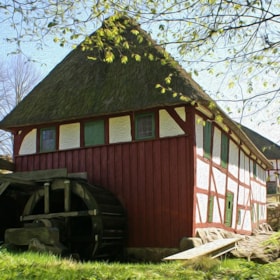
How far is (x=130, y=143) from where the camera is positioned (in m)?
12.0

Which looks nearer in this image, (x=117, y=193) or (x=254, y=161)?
(x=117, y=193)

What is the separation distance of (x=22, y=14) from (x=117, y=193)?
21.6 ft

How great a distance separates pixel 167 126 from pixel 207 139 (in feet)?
4.96

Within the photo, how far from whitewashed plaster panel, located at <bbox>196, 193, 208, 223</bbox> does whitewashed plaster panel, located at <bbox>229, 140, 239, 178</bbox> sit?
128 inches

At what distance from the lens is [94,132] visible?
41.5 feet

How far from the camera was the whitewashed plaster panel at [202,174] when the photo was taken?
1163cm

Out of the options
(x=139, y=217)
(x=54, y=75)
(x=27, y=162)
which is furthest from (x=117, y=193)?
(x=54, y=75)

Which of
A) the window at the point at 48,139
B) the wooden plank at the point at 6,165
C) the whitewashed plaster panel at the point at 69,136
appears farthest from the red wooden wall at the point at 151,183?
the wooden plank at the point at 6,165

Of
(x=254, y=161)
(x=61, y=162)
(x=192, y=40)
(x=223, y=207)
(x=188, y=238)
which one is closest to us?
(x=192, y=40)

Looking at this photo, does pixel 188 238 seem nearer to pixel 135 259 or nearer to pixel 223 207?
pixel 135 259

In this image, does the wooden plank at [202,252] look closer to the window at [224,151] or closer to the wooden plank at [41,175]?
the window at [224,151]

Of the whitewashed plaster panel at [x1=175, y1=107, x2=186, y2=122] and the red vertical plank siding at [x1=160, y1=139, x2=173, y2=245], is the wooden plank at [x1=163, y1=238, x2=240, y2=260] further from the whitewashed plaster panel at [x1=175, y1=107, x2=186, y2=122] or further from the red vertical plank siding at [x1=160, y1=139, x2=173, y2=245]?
the whitewashed plaster panel at [x1=175, y1=107, x2=186, y2=122]

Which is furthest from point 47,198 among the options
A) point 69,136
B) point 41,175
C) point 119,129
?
point 119,129

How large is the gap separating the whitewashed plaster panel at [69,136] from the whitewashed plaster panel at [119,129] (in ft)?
3.60
